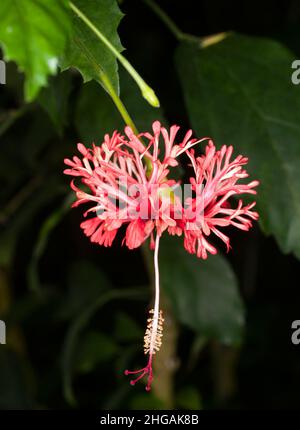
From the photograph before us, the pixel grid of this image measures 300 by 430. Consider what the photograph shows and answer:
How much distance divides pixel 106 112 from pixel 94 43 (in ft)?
1.09

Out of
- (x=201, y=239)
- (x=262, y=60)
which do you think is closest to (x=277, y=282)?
(x=262, y=60)


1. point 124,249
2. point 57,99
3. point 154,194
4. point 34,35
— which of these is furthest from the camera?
point 124,249

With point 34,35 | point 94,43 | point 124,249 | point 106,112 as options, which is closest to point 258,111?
point 106,112

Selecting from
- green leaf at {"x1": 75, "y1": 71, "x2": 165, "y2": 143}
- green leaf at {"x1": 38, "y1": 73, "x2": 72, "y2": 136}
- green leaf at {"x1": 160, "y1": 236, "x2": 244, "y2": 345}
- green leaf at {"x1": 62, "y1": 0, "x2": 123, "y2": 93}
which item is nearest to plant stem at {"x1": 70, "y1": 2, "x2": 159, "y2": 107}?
green leaf at {"x1": 62, "y1": 0, "x2": 123, "y2": 93}

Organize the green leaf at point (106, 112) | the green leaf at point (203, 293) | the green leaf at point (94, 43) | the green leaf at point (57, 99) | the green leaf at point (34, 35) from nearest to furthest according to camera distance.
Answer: the green leaf at point (34, 35)
the green leaf at point (94, 43)
the green leaf at point (57, 99)
the green leaf at point (106, 112)
the green leaf at point (203, 293)

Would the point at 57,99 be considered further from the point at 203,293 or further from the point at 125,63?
the point at 203,293

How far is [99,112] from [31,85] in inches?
19.1

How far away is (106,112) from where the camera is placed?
0.94 metres

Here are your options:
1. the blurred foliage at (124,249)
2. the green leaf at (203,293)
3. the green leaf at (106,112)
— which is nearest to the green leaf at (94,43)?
the blurred foliage at (124,249)

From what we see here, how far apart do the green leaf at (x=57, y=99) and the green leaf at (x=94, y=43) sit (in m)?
0.18

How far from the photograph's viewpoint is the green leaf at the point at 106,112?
91cm

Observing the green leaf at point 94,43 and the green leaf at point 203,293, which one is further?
the green leaf at point 203,293

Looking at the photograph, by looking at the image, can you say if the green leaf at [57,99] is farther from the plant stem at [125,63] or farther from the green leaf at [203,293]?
the green leaf at [203,293]

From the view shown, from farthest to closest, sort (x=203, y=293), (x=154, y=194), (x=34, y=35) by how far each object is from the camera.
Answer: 1. (x=203, y=293)
2. (x=154, y=194)
3. (x=34, y=35)
